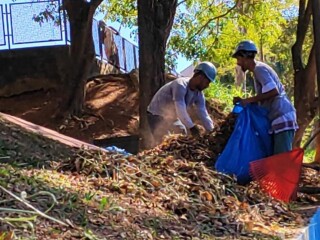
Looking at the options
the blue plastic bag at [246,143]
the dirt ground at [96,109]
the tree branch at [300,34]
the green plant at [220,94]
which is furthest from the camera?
the green plant at [220,94]

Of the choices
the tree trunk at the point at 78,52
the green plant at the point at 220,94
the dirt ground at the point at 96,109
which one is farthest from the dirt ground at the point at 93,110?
the green plant at the point at 220,94

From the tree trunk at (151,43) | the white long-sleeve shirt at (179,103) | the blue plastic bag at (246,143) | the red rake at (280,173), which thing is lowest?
the red rake at (280,173)

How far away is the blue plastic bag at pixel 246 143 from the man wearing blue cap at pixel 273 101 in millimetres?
87

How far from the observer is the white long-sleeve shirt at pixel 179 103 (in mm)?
8383

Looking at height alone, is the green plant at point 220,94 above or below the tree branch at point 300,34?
below

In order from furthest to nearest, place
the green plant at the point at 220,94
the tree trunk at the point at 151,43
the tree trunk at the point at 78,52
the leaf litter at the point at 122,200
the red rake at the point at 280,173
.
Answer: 1. the green plant at the point at 220,94
2. the tree trunk at the point at 78,52
3. the tree trunk at the point at 151,43
4. the red rake at the point at 280,173
5. the leaf litter at the point at 122,200

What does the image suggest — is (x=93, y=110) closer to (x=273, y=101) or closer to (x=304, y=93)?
(x=304, y=93)

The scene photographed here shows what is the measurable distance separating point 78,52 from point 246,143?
7.73m

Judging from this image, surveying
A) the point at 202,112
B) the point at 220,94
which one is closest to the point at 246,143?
the point at 202,112

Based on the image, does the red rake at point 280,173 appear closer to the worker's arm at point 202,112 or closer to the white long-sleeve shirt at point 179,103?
the white long-sleeve shirt at point 179,103

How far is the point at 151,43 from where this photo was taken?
11.0 metres

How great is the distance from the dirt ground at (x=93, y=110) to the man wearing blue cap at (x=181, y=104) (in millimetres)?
4713

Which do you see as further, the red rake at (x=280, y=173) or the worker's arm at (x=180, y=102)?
the worker's arm at (x=180, y=102)

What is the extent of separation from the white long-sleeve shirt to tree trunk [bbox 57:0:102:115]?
5.39 metres
